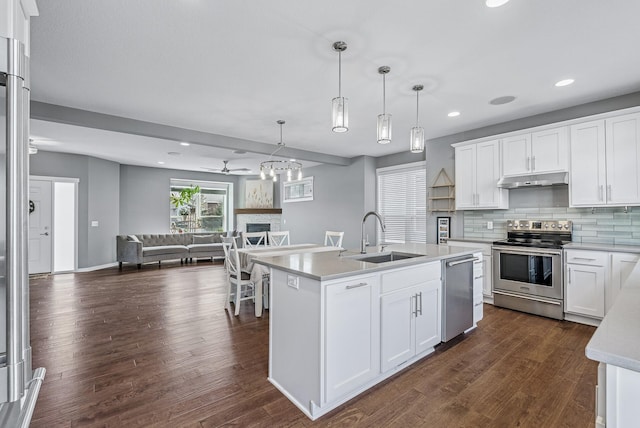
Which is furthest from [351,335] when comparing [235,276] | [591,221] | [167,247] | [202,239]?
[202,239]

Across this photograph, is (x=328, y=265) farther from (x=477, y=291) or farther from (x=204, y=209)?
(x=204, y=209)

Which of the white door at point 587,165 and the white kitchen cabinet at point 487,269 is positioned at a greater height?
the white door at point 587,165

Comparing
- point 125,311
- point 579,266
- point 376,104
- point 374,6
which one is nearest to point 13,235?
point 374,6

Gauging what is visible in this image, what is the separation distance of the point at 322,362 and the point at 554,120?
4.23 meters

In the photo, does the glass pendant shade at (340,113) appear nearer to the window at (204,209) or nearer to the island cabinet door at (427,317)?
the island cabinet door at (427,317)

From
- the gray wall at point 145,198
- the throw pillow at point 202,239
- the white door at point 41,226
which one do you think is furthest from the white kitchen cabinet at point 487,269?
the white door at point 41,226

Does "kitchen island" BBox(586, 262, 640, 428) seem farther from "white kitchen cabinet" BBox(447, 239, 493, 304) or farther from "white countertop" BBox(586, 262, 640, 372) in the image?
"white kitchen cabinet" BBox(447, 239, 493, 304)

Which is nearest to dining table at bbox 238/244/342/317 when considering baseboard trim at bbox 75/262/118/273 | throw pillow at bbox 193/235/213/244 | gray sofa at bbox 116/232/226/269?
gray sofa at bbox 116/232/226/269

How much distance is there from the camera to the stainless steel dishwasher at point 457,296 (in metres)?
2.83

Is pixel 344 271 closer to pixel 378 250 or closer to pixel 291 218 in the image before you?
pixel 378 250

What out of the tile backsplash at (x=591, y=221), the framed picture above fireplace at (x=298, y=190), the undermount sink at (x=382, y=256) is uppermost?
the framed picture above fireplace at (x=298, y=190)

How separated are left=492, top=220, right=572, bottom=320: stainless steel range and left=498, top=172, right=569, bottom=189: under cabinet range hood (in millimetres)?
580

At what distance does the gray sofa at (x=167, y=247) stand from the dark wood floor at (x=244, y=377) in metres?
3.19

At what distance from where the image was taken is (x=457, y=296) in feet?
9.75
